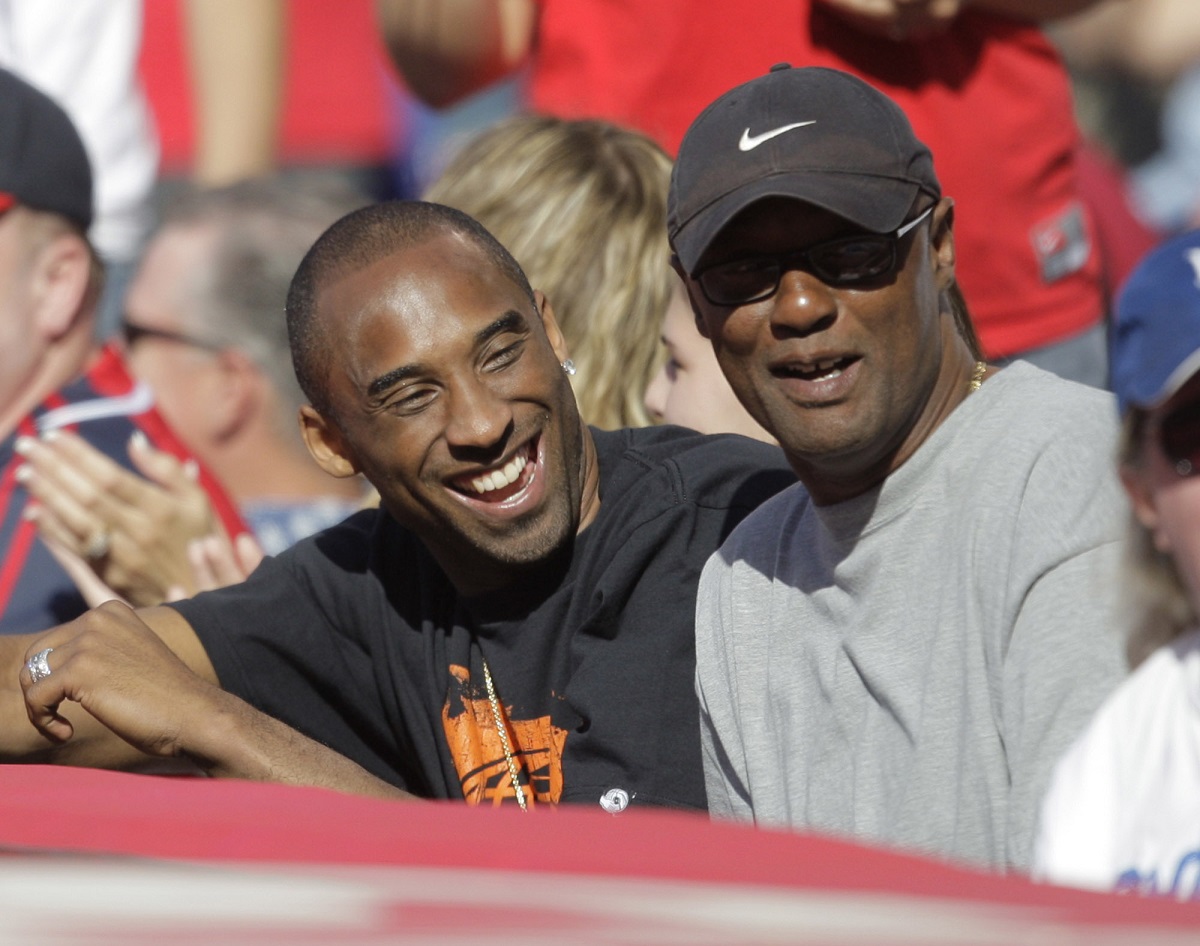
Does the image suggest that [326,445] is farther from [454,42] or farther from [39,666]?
[454,42]

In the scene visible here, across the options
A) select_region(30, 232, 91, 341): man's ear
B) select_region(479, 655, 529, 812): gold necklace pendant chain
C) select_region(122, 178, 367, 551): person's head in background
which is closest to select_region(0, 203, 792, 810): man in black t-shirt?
select_region(479, 655, 529, 812): gold necklace pendant chain

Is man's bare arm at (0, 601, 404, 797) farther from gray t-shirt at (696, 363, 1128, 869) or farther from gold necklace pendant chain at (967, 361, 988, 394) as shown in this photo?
gold necklace pendant chain at (967, 361, 988, 394)

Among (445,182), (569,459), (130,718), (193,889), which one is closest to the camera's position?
(193,889)

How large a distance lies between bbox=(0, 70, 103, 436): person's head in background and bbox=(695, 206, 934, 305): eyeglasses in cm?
232

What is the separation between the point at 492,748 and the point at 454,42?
82.5 inches

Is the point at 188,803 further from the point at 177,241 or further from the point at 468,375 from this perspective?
the point at 177,241

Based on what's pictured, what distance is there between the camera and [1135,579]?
1.82 m

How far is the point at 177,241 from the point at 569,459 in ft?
8.47

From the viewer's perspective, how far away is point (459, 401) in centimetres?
270

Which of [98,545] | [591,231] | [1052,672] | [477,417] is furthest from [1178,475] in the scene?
[98,545]

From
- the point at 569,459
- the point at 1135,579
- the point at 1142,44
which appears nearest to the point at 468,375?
the point at 569,459

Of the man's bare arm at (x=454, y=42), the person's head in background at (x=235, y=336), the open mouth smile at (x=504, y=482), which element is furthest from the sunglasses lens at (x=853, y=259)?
the person's head in background at (x=235, y=336)

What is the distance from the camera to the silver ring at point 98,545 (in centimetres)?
→ 377

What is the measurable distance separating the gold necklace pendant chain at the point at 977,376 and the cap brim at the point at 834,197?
0.92ft
